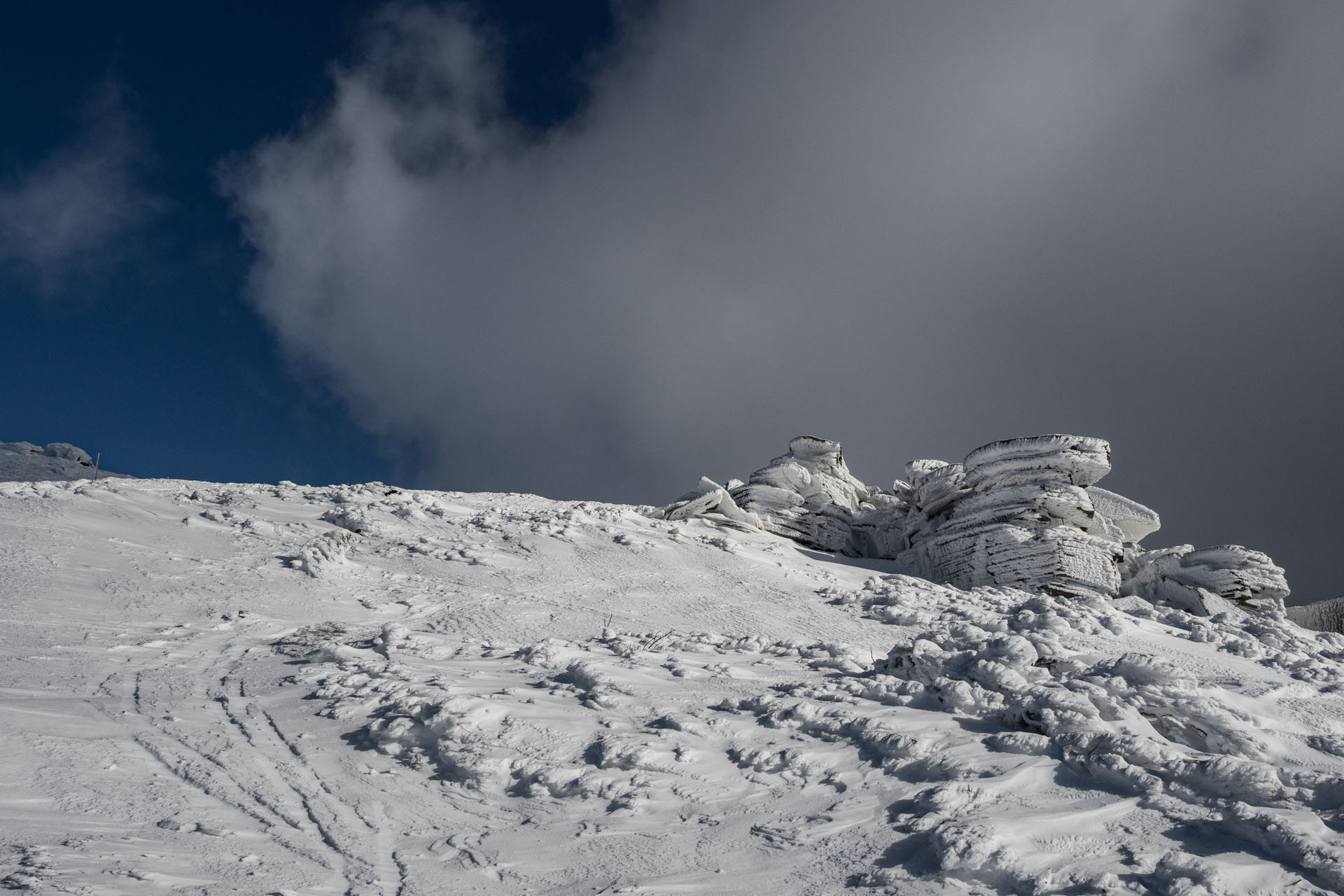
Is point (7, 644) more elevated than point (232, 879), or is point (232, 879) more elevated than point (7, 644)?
point (7, 644)

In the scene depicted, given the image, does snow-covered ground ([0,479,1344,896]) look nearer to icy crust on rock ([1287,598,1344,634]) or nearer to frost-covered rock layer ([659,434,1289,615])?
frost-covered rock layer ([659,434,1289,615])

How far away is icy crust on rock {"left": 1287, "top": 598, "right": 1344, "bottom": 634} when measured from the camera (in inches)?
498

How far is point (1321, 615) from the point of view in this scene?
12914 millimetres

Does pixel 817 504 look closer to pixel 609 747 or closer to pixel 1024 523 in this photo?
pixel 1024 523

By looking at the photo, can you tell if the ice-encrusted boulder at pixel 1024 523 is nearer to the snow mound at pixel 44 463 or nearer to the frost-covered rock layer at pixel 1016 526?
the frost-covered rock layer at pixel 1016 526

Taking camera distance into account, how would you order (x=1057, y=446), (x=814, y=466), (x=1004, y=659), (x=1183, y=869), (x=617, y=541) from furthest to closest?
(x=814, y=466) → (x=1057, y=446) → (x=617, y=541) → (x=1004, y=659) → (x=1183, y=869)

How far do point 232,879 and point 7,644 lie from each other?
4292 mm

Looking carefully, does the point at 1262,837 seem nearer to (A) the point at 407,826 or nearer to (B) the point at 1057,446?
(A) the point at 407,826

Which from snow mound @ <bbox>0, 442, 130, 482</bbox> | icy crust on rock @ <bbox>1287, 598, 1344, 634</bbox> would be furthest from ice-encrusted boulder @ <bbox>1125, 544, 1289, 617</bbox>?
snow mound @ <bbox>0, 442, 130, 482</bbox>

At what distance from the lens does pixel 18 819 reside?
10.7 feet

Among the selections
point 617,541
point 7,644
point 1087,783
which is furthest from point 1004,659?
point 7,644

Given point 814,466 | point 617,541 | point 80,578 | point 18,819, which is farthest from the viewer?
point 814,466

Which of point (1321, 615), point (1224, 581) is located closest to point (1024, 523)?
point (1224, 581)

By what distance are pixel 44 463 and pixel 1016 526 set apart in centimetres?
1958
